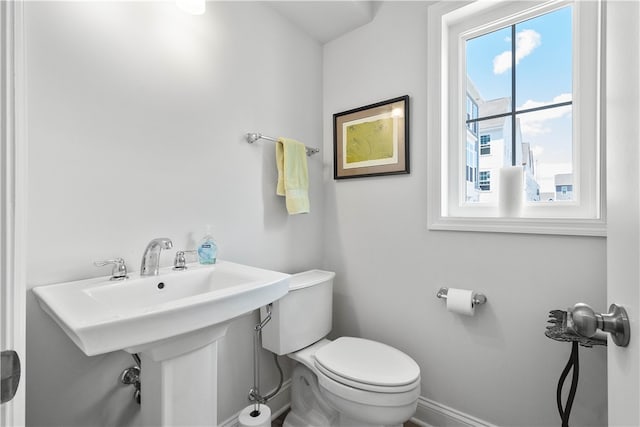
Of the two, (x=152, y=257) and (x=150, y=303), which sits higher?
(x=152, y=257)

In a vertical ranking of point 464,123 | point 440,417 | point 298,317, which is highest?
point 464,123

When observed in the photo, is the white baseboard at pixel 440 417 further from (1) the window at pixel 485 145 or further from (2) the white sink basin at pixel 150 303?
(1) the window at pixel 485 145

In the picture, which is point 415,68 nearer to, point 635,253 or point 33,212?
point 635,253

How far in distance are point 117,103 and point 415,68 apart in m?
1.37

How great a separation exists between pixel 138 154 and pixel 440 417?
5.86 feet

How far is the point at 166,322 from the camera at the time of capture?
26.9 inches

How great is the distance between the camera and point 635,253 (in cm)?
39

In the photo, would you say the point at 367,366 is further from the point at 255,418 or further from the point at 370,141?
the point at 370,141

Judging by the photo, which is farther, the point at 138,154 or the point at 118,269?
the point at 138,154

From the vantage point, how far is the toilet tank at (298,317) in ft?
4.55

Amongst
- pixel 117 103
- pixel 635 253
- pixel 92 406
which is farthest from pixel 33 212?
pixel 635 253

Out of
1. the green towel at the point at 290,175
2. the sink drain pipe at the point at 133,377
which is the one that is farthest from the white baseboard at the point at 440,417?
the sink drain pipe at the point at 133,377

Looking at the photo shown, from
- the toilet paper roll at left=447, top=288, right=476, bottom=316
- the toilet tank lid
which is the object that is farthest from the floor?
the toilet tank lid

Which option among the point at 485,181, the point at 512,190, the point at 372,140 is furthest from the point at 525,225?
the point at 372,140
